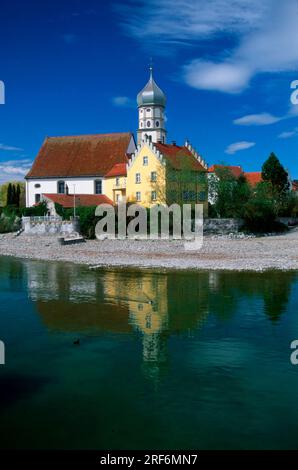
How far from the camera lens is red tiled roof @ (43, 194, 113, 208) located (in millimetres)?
55281

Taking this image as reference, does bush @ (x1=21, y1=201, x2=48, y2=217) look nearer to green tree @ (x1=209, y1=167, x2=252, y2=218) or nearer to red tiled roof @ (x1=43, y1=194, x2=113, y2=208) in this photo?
red tiled roof @ (x1=43, y1=194, x2=113, y2=208)

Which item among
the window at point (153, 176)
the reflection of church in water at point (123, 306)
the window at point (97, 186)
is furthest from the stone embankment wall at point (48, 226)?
the reflection of church in water at point (123, 306)

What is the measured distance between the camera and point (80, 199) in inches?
2248

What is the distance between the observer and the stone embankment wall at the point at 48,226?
4900 centimetres

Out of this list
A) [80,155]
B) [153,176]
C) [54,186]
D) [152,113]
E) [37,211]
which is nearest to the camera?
[37,211]

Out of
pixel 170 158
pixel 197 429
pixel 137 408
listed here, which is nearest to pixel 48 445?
pixel 137 408

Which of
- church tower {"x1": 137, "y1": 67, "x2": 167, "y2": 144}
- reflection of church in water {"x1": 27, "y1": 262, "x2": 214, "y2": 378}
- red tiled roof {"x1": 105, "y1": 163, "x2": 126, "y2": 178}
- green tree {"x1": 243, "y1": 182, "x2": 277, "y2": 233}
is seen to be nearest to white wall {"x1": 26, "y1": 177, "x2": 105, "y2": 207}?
red tiled roof {"x1": 105, "y1": 163, "x2": 126, "y2": 178}

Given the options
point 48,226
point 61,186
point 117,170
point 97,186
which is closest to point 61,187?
point 61,186

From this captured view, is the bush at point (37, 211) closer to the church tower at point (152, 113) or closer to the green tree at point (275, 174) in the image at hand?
the church tower at point (152, 113)

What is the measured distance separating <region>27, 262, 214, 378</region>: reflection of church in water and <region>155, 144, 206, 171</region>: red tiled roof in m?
30.1

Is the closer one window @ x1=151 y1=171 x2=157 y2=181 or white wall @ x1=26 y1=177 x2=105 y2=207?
window @ x1=151 y1=171 x2=157 y2=181

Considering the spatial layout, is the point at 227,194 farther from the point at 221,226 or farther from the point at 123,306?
the point at 123,306

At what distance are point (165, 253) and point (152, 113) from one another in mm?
41818

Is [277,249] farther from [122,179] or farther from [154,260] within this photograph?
[122,179]
